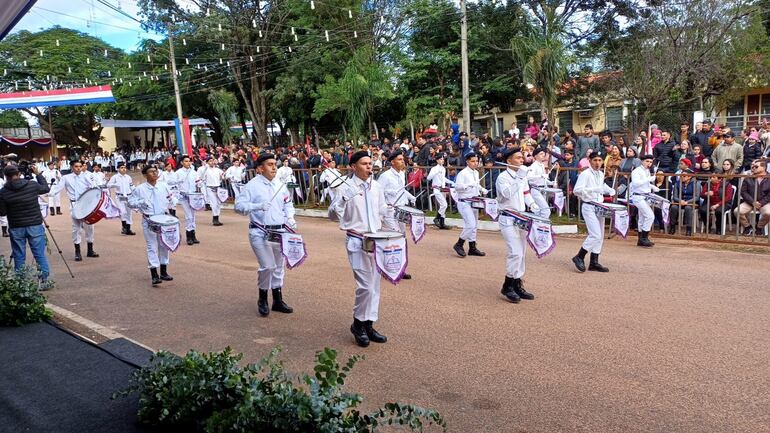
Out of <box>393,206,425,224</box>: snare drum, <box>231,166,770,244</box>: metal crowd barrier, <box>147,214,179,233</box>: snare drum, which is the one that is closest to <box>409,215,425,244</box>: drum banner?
<box>393,206,425,224</box>: snare drum

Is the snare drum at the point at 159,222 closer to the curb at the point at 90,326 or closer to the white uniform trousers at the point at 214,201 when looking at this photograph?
the curb at the point at 90,326

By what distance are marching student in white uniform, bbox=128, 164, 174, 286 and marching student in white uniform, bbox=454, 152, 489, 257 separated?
16.0ft

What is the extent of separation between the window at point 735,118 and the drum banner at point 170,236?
2256 centimetres

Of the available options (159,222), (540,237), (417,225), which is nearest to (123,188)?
(159,222)

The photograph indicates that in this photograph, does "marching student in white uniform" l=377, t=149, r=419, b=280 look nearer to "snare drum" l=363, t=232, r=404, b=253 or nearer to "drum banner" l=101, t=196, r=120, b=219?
"snare drum" l=363, t=232, r=404, b=253

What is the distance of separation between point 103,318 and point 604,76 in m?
21.9

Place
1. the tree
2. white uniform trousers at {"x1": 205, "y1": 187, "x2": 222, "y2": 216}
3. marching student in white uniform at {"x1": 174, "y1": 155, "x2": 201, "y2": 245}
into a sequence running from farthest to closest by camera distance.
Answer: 1. the tree
2. white uniform trousers at {"x1": 205, "y1": 187, "x2": 222, "y2": 216}
3. marching student in white uniform at {"x1": 174, "y1": 155, "x2": 201, "y2": 245}

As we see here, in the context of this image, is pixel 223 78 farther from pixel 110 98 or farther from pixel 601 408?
pixel 601 408

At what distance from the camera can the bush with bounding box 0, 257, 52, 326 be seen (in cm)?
638

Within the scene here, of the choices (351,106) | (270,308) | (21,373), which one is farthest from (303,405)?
(351,106)

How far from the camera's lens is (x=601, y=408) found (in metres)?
4.37

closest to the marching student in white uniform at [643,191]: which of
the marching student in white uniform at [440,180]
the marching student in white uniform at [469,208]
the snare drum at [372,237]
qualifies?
the marching student in white uniform at [469,208]

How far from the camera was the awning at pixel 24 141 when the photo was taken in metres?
42.7

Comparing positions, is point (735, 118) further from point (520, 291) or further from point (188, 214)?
point (188, 214)
